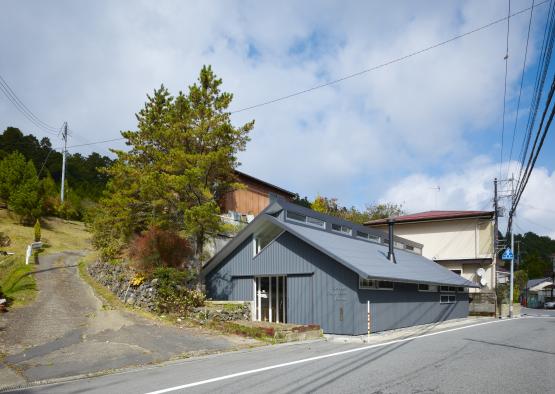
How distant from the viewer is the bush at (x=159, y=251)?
20.1 meters

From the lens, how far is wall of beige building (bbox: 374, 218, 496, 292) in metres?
35.8

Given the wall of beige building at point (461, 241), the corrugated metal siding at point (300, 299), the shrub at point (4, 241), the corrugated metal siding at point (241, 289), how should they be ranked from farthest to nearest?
the wall of beige building at point (461, 241), the shrub at point (4, 241), the corrugated metal siding at point (241, 289), the corrugated metal siding at point (300, 299)

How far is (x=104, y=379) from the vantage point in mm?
9469

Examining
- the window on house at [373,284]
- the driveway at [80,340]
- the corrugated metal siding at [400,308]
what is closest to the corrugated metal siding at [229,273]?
the driveway at [80,340]

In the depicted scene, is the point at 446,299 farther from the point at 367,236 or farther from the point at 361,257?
the point at 361,257

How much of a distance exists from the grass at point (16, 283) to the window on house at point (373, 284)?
42.9 feet

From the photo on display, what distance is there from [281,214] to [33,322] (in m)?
10.2

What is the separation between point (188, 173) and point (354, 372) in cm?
1102

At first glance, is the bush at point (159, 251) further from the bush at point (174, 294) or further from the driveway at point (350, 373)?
the driveway at point (350, 373)

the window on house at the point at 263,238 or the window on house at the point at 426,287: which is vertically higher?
the window on house at the point at 263,238

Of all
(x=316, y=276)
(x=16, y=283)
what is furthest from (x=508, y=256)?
A: (x=16, y=283)

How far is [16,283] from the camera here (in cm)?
1892

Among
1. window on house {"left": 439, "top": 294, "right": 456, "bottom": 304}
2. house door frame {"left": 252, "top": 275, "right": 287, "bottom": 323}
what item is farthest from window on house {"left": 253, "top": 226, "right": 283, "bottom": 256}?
window on house {"left": 439, "top": 294, "right": 456, "bottom": 304}

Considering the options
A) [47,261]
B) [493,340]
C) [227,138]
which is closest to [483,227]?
[493,340]
